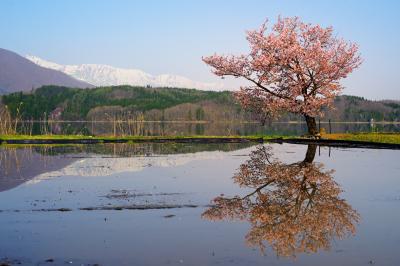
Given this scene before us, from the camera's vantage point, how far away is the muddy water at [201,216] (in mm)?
10742

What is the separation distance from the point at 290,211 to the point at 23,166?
19274mm

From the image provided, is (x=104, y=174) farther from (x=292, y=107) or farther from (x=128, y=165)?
(x=292, y=107)

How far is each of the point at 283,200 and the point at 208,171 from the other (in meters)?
10.4

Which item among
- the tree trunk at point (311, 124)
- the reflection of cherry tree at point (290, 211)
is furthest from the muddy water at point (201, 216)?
the tree trunk at point (311, 124)

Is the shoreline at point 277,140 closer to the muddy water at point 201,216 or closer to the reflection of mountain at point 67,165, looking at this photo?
the reflection of mountain at point 67,165

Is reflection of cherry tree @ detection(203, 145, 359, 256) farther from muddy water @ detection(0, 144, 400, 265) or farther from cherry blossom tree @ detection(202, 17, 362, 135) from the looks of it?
cherry blossom tree @ detection(202, 17, 362, 135)

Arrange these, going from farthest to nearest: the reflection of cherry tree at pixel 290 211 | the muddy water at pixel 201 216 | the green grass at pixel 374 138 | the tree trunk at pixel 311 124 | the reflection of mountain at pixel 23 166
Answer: the tree trunk at pixel 311 124
the green grass at pixel 374 138
the reflection of mountain at pixel 23 166
the reflection of cherry tree at pixel 290 211
the muddy water at pixel 201 216

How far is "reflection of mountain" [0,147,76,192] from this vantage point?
2358cm

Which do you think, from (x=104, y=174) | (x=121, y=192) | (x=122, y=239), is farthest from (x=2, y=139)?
(x=122, y=239)

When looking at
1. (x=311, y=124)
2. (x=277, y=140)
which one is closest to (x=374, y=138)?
(x=311, y=124)

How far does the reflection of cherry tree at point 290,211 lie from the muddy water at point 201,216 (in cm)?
3

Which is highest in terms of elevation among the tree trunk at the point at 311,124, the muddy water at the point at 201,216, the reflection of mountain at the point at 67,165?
the tree trunk at the point at 311,124

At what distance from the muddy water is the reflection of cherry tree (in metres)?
0.03

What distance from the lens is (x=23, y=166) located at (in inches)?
1176
